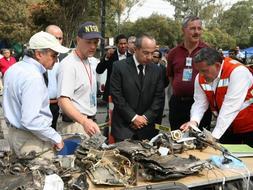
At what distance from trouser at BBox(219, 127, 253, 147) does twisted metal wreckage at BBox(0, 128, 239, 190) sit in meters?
1.06

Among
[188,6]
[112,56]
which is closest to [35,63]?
[112,56]

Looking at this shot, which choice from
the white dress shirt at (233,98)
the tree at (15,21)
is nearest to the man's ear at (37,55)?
the white dress shirt at (233,98)

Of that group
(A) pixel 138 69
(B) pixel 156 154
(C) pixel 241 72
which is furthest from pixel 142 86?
(B) pixel 156 154

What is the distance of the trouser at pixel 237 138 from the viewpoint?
13.1 feet

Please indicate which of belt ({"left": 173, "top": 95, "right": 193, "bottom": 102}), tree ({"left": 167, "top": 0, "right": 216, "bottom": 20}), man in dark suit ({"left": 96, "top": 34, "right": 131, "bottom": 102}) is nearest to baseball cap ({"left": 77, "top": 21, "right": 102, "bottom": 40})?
belt ({"left": 173, "top": 95, "right": 193, "bottom": 102})

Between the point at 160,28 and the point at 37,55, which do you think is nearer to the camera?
the point at 37,55

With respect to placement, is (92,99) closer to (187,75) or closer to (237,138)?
(187,75)

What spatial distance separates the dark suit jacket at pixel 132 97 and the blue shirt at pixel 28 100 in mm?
1170

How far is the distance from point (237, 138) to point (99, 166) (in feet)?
5.70

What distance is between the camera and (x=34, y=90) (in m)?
3.03

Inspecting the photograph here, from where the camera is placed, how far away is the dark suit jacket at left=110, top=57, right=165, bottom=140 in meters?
4.28

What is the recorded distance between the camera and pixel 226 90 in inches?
146

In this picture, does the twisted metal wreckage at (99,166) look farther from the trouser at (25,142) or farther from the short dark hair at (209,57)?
the short dark hair at (209,57)

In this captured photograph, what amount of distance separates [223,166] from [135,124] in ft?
4.53
